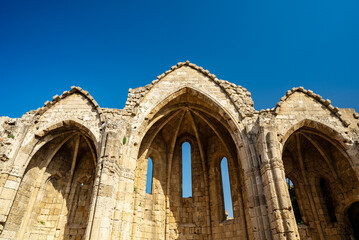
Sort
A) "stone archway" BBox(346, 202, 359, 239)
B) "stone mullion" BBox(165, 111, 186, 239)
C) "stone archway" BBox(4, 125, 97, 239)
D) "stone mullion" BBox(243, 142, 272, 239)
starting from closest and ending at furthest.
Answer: "stone mullion" BBox(243, 142, 272, 239), "stone archway" BBox(4, 125, 97, 239), "stone archway" BBox(346, 202, 359, 239), "stone mullion" BBox(165, 111, 186, 239)

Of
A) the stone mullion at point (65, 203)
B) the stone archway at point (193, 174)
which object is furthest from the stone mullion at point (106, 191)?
the stone mullion at point (65, 203)

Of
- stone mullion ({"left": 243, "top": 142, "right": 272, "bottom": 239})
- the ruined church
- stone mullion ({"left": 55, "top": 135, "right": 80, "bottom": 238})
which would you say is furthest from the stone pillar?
stone mullion ({"left": 55, "top": 135, "right": 80, "bottom": 238})

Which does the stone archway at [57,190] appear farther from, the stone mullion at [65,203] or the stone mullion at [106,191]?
the stone mullion at [106,191]

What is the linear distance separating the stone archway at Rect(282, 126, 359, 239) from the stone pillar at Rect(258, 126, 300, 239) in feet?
12.0

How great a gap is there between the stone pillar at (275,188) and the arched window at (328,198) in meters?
→ 4.99

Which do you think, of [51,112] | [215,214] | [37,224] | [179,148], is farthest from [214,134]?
[37,224]

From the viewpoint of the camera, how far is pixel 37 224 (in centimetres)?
1044

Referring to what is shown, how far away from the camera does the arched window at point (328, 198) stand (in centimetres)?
1109

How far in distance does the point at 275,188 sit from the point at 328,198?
5466 mm

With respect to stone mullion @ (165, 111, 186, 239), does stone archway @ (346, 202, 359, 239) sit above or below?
below

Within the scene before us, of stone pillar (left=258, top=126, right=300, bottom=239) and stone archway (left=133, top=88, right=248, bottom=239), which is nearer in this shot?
stone pillar (left=258, top=126, right=300, bottom=239)

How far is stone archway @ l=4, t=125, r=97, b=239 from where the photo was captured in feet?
32.9

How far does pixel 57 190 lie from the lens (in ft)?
38.2

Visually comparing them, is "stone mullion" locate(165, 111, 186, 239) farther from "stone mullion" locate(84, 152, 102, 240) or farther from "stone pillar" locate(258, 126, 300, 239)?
"stone pillar" locate(258, 126, 300, 239)
